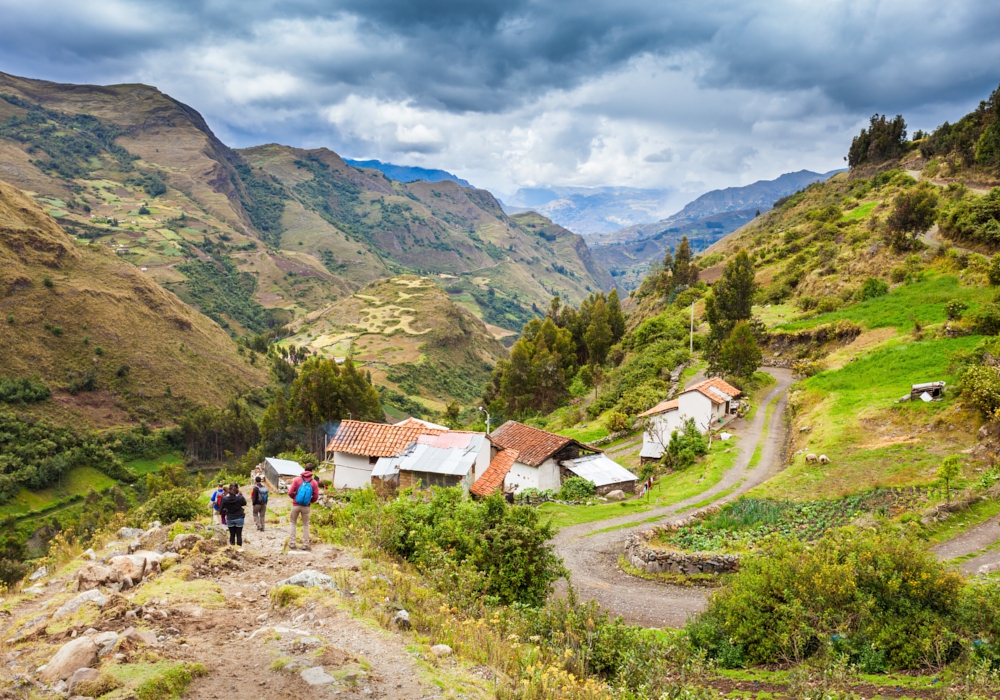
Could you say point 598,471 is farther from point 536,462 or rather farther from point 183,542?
point 183,542

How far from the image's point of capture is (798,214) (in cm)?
9212

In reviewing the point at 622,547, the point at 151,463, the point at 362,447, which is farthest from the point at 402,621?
the point at 151,463

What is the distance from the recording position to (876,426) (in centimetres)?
2372

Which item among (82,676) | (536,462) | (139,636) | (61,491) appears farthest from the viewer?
(61,491)

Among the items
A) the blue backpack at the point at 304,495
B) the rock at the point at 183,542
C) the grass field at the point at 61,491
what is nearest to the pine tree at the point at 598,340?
the blue backpack at the point at 304,495

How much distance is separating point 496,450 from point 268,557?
2064 cm

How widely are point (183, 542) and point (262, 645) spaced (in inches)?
216

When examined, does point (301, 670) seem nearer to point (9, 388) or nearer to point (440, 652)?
point (440, 652)

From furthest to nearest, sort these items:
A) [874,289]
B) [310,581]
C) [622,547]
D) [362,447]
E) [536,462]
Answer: [874,289], [362,447], [536,462], [622,547], [310,581]

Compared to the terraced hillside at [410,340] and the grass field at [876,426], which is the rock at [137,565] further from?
Answer: the terraced hillside at [410,340]

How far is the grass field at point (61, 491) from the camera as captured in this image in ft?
190

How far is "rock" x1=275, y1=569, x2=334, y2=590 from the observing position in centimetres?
998

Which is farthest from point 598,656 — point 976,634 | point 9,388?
point 9,388

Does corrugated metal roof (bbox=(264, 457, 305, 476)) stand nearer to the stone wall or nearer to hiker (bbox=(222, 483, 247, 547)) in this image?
hiker (bbox=(222, 483, 247, 547))
